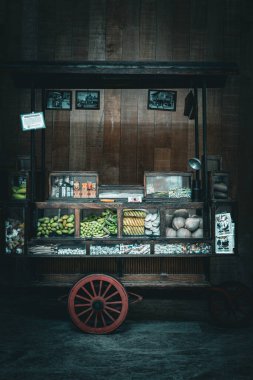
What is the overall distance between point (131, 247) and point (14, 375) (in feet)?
7.14

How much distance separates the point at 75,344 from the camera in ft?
18.0

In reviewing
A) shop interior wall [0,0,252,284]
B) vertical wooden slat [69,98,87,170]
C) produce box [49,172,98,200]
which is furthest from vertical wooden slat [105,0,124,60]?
produce box [49,172,98,200]

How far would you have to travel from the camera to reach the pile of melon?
19.9 ft

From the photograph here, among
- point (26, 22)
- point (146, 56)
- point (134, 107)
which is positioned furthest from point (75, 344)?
point (26, 22)

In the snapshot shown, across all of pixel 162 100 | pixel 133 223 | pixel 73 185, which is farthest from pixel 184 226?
pixel 162 100

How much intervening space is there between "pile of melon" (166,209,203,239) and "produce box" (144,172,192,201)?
0.38 m

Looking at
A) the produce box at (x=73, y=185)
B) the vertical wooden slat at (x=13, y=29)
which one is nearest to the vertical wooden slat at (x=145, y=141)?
the produce box at (x=73, y=185)

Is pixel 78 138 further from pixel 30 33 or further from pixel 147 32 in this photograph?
pixel 147 32

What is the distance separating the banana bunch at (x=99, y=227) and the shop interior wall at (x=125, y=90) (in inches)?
69.4

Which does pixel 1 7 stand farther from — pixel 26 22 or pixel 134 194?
pixel 134 194

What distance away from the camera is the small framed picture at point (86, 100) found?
7895 mm

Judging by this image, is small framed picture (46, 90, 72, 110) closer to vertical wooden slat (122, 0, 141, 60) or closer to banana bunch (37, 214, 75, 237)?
vertical wooden slat (122, 0, 141, 60)

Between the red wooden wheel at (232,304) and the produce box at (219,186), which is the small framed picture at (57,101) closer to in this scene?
the produce box at (219,186)

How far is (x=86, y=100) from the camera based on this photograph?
7902 millimetres
